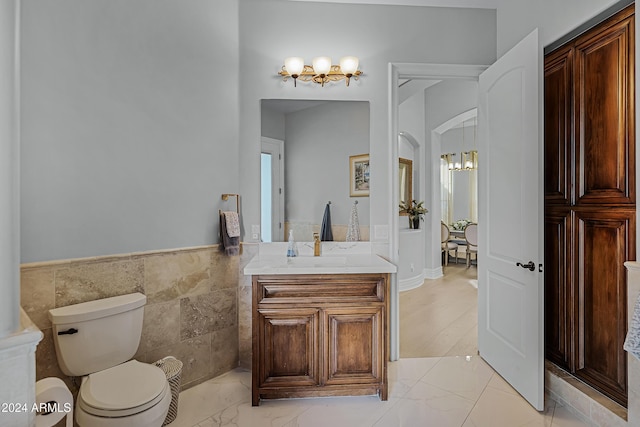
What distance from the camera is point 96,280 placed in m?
2.02

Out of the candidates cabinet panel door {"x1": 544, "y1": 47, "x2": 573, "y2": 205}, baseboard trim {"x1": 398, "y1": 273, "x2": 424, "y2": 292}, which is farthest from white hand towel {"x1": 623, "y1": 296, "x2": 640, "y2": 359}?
baseboard trim {"x1": 398, "y1": 273, "x2": 424, "y2": 292}

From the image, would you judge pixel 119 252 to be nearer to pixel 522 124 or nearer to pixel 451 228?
pixel 522 124

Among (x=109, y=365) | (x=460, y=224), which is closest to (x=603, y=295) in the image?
(x=109, y=365)

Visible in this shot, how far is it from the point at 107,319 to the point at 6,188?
95 cm

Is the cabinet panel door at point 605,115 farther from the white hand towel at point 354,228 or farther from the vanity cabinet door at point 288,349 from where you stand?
the vanity cabinet door at point 288,349

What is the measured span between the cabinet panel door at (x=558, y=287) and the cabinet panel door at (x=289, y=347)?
1.55 m

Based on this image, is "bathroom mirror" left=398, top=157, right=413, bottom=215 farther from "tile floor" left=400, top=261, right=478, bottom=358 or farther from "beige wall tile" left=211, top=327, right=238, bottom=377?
"beige wall tile" left=211, top=327, right=238, bottom=377

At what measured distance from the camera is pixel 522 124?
2.26 m

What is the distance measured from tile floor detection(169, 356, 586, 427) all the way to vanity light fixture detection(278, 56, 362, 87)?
7.13 feet

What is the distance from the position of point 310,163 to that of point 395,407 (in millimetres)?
1759

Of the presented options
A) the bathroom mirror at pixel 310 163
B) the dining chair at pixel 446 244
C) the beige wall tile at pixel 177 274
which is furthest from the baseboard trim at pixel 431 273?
the beige wall tile at pixel 177 274

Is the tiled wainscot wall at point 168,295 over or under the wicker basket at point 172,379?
over

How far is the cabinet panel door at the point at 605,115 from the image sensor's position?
1.90m

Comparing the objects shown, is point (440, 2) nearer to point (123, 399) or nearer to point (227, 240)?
point (227, 240)
